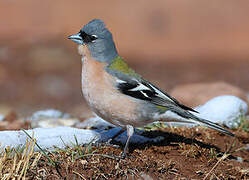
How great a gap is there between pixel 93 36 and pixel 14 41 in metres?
9.40

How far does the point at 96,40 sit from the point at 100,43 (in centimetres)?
7

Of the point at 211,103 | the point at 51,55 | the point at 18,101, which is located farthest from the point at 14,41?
the point at 211,103

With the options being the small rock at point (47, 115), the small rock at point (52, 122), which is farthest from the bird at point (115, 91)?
the small rock at point (47, 115)

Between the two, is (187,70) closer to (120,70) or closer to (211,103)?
(211,103)

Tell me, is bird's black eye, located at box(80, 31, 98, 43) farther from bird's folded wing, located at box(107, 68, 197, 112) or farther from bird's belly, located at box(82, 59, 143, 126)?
bird's folded wing, located at box(107, 68, 197, 112)

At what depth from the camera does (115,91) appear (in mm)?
4805

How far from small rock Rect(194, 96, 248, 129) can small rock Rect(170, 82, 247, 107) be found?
45.6 inches

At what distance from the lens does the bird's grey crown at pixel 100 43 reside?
5.11m

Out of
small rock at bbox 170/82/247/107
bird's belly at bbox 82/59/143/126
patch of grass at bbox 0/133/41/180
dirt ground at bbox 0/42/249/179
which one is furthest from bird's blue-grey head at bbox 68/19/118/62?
small rock at bbox 170/82/247/107

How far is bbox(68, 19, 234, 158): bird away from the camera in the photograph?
4.77 metres

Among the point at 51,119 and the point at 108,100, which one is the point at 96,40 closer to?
the point at 108,100

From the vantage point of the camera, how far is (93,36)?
517 centimetres

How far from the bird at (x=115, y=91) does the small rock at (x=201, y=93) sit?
2783 mm

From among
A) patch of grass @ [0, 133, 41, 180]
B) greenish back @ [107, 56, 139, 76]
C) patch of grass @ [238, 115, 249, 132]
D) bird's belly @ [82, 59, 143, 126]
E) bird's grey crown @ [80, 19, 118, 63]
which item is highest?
bird's grey crown @ [80, 19, 118, 63]
